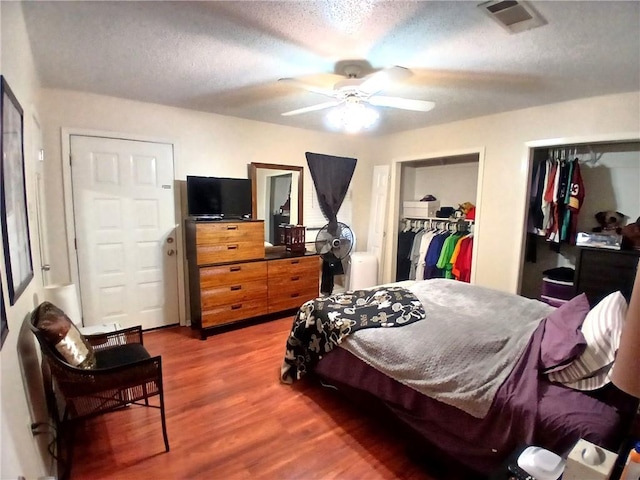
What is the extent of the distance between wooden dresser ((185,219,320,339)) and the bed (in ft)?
3.62

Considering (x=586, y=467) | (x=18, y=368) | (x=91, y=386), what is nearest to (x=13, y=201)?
(x=18, y=368)

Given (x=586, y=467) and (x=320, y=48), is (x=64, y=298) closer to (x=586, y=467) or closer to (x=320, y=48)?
(x=320, y=48)

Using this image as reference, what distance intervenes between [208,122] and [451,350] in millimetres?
3133

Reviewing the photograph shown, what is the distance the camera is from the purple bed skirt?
127 cm

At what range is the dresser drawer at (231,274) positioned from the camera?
3129 millimetres

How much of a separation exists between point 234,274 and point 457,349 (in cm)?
225

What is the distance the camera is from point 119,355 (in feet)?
6.54

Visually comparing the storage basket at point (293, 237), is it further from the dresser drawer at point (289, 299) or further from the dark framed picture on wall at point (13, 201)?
the dark framed picture on wall at point (13, 201)

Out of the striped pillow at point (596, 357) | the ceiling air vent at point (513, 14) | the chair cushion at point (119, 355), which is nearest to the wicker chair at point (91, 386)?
the chair cushion at point (119, 355)

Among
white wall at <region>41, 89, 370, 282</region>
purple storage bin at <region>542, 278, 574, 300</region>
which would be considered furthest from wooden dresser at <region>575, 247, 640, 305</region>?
white wall at <region>41, 89, 370, 282</region>

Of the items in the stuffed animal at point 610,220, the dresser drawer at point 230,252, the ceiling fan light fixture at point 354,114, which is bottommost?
the dresser drawer at point 230,252

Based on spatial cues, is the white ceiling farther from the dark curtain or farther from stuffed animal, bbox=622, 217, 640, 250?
the dark curtain

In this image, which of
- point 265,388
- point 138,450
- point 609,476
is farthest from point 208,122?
point 609,476

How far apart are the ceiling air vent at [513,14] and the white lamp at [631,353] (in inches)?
51.8
